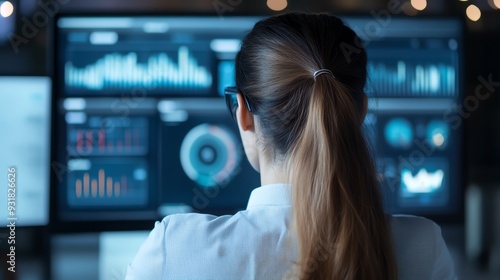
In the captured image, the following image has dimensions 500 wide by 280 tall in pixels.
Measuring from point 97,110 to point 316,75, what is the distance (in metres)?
0.96

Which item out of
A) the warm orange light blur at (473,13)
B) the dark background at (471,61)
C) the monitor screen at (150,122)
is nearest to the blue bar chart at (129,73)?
the monitor screen at (150,122)

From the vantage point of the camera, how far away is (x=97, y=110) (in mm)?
1535

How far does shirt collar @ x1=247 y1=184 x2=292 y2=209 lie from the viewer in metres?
0.69

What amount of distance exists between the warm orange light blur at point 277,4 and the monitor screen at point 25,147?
53cm

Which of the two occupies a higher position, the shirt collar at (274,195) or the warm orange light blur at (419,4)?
the warm orange light blur at (419,4)

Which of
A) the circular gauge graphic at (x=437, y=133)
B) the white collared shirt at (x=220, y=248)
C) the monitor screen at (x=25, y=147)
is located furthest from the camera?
the circular gauge graphic at (x=437, y=133)

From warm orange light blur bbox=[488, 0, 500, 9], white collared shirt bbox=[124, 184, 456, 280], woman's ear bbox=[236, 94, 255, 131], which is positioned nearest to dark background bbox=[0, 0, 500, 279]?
warm orange light blur bbox=[488, 0, 500, 9]

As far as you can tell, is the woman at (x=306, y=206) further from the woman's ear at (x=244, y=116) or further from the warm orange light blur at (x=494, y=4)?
the warm orange light blur at (x=494, y=4)

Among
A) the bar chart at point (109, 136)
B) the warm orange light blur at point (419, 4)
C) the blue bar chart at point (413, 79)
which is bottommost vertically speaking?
the bar chart at point (109, 136)

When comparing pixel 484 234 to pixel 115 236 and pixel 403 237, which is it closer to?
pixel 115 236

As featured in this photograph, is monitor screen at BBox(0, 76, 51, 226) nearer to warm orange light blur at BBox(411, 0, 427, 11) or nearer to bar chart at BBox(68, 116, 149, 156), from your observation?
bar chart at BBox(68, 116, 149, 156)

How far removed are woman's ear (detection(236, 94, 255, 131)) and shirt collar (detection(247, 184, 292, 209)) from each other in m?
0.08

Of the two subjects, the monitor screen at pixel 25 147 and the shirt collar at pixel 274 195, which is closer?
the shirt collar at pixel 274 195

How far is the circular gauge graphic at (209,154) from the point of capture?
154 centimetres
